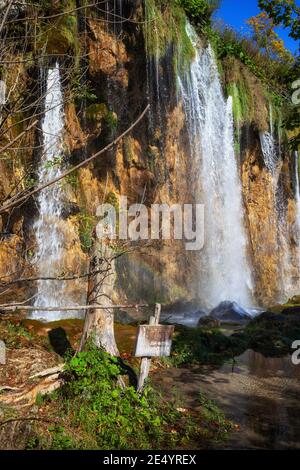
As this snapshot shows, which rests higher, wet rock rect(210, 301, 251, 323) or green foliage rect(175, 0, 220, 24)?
green foliage rect(175, 0, 220, 24)

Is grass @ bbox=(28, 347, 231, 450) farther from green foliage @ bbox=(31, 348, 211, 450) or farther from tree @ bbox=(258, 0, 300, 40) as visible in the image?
Answer: tree @ bbox=(258, 0, 300, 40)

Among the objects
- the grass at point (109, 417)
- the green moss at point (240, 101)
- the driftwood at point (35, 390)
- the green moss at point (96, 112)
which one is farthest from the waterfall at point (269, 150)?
the driftwood at point (35, 390)

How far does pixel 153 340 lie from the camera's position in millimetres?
5473

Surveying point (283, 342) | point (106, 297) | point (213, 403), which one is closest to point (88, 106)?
point (283, 342)

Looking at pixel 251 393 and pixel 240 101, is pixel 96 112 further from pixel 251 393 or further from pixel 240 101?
pixel 251 393

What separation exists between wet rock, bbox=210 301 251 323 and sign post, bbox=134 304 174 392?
28.5 feet

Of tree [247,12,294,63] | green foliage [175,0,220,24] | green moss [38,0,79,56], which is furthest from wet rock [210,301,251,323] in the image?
tree [247,12,294,63]

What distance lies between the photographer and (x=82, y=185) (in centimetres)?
1617

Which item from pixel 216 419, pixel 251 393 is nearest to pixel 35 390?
pixel 216 419

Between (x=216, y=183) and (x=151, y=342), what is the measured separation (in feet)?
52.7

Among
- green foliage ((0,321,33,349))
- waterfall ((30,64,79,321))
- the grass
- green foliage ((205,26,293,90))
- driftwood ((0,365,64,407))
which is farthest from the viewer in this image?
green foliage ((205,26,293,90))

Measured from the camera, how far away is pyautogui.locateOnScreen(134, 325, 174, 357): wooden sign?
5387 mm
